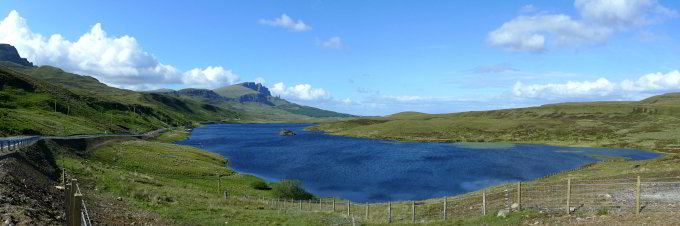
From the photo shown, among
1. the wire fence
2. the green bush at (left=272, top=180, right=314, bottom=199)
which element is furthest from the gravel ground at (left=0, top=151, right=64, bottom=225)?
the green bush at (left=272, top=180, right=314, bottom=199)

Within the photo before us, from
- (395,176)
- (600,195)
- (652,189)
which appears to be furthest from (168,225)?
(395,176)

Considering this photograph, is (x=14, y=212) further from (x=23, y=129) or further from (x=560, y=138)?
(x=560, y=138)

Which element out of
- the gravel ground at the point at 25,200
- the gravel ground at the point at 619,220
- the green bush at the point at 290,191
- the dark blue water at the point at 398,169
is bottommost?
the dark blue water at the point at 398,169

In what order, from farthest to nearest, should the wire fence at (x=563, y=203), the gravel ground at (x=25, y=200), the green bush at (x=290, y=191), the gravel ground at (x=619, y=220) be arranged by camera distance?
the green bush at (x=290, y=191), the wire fence at (x=563, y=203), the gravel ground at (x=619, y=220), the gravel ground at (x=25, y=200)

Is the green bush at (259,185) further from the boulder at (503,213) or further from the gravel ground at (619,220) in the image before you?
the gravel ground at (619,220)

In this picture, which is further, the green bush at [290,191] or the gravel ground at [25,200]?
the green bush at [290,191]

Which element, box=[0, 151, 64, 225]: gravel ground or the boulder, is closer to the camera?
box=[0, 151, 64, 225]: gravel ground

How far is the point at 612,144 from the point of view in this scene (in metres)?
157

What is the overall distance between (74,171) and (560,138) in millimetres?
181653

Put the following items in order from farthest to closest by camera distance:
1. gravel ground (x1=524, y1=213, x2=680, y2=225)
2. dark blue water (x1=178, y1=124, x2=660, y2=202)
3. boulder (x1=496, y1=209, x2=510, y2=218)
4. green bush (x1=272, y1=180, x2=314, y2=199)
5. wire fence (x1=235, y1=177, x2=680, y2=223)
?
dark blue water (x1=178, y1=124, x2=660, y2=202)
green bush (x1=272, y1=180, x2=314, y2=199)
boulder (x1=496, y1=209, x2=510, y2=218)
wire fence (x1=235, y1=177, x2=680, y2=223)
gravel ground (x1=524, y1=213, x2=680, y2=225)

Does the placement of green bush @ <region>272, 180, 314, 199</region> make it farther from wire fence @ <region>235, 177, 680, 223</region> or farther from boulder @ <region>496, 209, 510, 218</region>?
boulder @ <region>496, 209, 510, 218</region>

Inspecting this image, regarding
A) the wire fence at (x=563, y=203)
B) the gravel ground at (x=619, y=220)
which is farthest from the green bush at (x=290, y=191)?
the gravel ground at (x=619, y=220)

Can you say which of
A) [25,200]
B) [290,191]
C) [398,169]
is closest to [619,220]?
[25,200]

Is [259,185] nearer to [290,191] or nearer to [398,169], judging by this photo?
[290,191]
